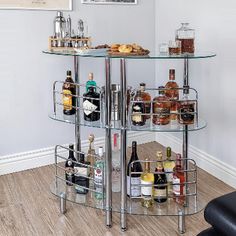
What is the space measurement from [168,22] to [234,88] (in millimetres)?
976

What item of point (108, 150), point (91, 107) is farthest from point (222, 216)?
point (91, 107)

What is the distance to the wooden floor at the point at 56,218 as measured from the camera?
2174mm

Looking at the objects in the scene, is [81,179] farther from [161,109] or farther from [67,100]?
[161,109]

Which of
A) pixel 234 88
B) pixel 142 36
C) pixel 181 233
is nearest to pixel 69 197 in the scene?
pixel 181 233

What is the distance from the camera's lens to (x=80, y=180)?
7.86 ft

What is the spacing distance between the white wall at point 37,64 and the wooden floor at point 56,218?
0.47 meters

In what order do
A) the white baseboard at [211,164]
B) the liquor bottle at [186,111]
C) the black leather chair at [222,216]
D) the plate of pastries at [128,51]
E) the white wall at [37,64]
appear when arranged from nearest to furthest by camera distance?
the black leather chair at [222,216] < the plate of pastries at [128,51] < the liquor bottle at [186,111] < the white baseboard at [211,164] < the white wall at [37,64]

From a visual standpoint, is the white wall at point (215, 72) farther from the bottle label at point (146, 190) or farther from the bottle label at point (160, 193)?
the bottle label at point (146, 190)

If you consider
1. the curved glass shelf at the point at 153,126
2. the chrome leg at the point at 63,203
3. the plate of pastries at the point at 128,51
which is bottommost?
the chrome leg at the point at 63,203

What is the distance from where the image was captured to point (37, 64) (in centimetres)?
299

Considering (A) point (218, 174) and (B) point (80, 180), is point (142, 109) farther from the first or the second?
(A) point (218, 174)

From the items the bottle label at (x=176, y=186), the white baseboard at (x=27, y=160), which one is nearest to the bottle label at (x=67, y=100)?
the bottle label at (x=176, y=186)

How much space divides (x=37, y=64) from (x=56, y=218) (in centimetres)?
126

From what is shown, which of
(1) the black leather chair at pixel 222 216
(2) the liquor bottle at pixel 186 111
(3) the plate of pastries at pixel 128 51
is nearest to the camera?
(1) the black leather chair at pixel 222 216
